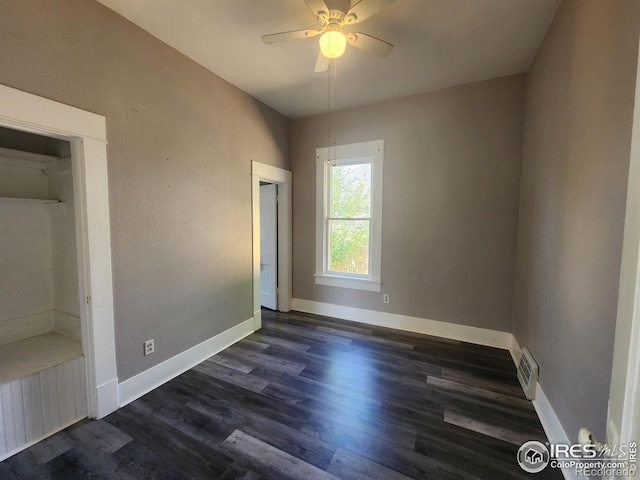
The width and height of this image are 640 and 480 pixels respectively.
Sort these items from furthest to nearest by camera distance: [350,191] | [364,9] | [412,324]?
1. [350,191]
2. [412,324]
3. [364,9]

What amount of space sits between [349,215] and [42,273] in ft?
10.4

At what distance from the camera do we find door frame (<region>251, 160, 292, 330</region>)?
10.6 ft

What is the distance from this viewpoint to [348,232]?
3.63 meters

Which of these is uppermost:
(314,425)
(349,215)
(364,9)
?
(364,9)

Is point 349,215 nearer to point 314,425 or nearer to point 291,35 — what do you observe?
point 291,35

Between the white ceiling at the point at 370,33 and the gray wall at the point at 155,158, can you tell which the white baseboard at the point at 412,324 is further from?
the white ceiling at the point at 370,33

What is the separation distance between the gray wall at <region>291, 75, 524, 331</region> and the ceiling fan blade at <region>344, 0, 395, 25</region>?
65.8 inches

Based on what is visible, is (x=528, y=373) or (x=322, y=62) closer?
(x=322, y=62)

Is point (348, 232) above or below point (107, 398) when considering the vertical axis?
above

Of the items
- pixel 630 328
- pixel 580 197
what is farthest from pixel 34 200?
pixel 580 197

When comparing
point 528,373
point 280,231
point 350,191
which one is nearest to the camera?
point 528,373

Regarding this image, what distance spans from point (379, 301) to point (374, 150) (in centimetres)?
193

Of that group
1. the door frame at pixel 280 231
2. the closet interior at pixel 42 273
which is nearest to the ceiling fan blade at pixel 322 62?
the door frame at pixel 280 231

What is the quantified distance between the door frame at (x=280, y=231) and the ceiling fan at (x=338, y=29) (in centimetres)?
167
